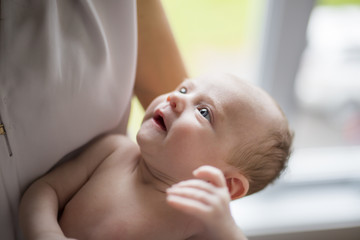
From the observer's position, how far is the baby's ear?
2.01 ft

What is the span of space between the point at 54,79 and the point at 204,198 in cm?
26

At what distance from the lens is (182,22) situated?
1436mm

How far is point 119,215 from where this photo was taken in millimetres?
578

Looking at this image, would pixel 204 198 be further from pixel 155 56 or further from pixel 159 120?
pixel 155 56

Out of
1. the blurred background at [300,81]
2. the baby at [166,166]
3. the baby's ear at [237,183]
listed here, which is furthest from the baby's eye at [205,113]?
the blurred background at [300,81]

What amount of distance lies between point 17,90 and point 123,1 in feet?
0.66

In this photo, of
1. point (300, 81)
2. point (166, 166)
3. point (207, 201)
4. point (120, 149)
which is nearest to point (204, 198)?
point (207, 201)

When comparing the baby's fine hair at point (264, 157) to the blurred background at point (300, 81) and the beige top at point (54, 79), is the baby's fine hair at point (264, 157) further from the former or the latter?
the blurred background at point (300, 81)

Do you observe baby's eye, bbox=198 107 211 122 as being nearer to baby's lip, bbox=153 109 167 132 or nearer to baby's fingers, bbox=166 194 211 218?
baby's lip, bbox=153 109 167 132

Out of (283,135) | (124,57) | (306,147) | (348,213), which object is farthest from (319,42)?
(124,57)

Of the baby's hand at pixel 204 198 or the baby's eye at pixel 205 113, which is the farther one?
the baby's eye at pixel 205 113

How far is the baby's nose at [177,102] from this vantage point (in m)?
0.60

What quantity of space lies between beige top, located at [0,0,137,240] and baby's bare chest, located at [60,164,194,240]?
0.08 m

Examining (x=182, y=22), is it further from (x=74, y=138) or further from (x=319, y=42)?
(x=74, y=138)
